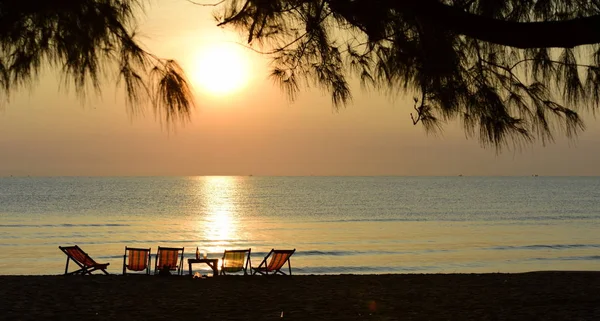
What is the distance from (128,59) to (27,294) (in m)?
7.13

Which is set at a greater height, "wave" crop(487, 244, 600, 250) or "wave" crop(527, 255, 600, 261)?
"wave" crop(487, 244, 600, 250)

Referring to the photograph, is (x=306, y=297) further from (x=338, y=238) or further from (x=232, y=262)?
(x=338, y=238)

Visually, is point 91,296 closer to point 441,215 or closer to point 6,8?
point 6,8

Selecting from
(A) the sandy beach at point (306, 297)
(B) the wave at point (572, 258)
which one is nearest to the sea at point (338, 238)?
(B) the wave at point (572, 258)

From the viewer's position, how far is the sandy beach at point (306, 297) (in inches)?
324


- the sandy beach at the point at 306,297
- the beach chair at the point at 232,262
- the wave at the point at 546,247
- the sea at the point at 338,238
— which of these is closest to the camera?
the sandy beach at the point at 306,297

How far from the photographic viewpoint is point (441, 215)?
5353cm

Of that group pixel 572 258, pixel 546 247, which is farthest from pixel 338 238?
pixel 572 258

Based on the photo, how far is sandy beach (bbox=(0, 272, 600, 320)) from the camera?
8234mm

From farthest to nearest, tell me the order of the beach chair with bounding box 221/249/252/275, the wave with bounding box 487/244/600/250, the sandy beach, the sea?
the wave with bounding box 487/244/600/250, the sea, the beach chair with bounding box 221/249/252/275, the sandy beach

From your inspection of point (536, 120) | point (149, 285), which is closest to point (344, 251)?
point (149, 285)

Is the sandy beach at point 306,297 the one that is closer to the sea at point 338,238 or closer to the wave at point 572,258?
the sea at point 338,238

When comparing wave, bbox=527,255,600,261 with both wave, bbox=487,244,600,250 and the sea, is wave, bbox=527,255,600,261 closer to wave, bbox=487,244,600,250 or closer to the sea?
the sea

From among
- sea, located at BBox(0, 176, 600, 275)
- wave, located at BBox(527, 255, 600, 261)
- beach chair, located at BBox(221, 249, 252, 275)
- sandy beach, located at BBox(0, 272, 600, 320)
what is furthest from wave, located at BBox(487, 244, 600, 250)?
beach chair, located at BBox(221, 249, 252, 275)
